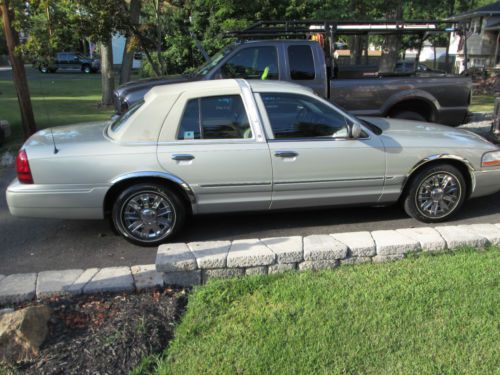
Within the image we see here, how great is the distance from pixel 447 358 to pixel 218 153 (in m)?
2.68

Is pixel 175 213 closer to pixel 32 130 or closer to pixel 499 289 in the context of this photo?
pixel 499 289

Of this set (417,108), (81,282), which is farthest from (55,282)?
(417,108)

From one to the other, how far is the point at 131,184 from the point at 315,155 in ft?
5.91

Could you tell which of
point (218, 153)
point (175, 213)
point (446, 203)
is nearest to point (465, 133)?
point (446, 203)

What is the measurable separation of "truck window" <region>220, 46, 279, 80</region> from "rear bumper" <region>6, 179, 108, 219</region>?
13.6 ft

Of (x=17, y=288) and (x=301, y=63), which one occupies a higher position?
(x=301, y=63)

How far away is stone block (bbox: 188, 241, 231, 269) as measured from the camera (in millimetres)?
A: 3832

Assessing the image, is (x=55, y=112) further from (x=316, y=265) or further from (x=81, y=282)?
(x=316, y=265)

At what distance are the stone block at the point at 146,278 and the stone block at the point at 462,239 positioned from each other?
2.46 m

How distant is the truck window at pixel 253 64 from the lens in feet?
26.7

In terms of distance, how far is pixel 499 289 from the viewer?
3.62 m

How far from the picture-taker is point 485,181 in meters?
5.32

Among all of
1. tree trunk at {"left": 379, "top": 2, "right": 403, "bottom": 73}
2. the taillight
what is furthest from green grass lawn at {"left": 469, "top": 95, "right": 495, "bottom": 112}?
the taillight

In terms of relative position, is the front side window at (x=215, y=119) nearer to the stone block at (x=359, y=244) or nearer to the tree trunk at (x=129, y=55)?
the stone block at (x=359, y=244)
